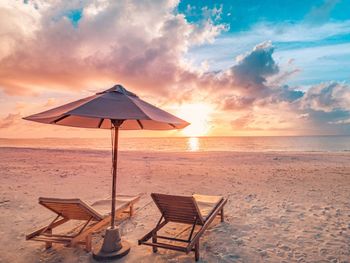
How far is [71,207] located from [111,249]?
0.99m

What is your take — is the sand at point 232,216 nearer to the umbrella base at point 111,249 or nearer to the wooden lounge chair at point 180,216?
the umbrella base at point 111,249

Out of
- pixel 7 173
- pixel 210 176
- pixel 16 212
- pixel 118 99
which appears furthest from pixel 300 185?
pixel 7 173

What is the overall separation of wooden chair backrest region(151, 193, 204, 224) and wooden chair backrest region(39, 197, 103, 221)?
1137mm

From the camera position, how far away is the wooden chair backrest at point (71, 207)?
4.30 meters

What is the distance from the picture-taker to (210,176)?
1245 cm

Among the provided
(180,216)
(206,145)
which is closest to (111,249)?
(180,216)

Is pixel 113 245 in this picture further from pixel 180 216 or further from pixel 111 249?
pixel 180 216

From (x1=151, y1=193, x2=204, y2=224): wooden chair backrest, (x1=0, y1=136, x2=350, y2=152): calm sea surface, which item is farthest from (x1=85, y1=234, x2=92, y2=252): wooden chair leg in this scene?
(x1=0, y1=136, x2=350, y2=152): calm sea surface

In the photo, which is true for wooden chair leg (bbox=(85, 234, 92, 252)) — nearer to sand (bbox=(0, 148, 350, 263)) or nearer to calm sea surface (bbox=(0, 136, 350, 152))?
sand (bbox=(0, 148, 350, 263))

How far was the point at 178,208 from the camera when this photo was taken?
4.51 m

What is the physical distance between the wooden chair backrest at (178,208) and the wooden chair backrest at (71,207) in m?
1.14

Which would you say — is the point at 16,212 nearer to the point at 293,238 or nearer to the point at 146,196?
the point at 146,196

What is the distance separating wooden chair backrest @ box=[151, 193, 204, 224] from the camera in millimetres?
4324

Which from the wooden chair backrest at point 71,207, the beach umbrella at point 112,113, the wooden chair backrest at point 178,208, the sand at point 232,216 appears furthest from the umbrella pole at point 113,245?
the wooden chair backrest at point 178,208
